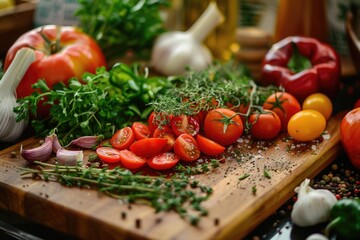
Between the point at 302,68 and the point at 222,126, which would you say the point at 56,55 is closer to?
the point at 222,126

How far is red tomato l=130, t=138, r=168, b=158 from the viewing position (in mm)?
1227

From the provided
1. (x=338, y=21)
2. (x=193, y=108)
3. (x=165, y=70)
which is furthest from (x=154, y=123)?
(x=338, y=21)

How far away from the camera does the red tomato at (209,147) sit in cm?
126

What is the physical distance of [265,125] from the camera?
134 centimetres

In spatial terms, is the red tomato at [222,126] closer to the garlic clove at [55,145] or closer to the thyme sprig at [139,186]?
the thyme sprig at [139,186]

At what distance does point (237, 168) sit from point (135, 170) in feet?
0.74

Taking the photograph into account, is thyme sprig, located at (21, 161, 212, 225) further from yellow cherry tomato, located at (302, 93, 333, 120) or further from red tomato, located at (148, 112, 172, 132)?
yellow cherry tomato, located at (302, 93, 333, 120)

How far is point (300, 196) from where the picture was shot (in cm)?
108

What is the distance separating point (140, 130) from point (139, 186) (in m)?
0.24

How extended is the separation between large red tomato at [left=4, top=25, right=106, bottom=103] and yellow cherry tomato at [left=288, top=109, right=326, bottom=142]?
0.57 metres

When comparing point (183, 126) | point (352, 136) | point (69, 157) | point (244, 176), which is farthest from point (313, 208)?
point (69, 157)

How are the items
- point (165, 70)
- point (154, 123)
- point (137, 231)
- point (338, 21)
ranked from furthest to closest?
point (338, 21), point (165, 70), point (154, 123), point (137, 231)

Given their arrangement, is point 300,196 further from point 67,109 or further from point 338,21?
point 338,21

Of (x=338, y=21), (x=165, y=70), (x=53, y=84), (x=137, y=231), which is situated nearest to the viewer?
(x=137, y=231)
